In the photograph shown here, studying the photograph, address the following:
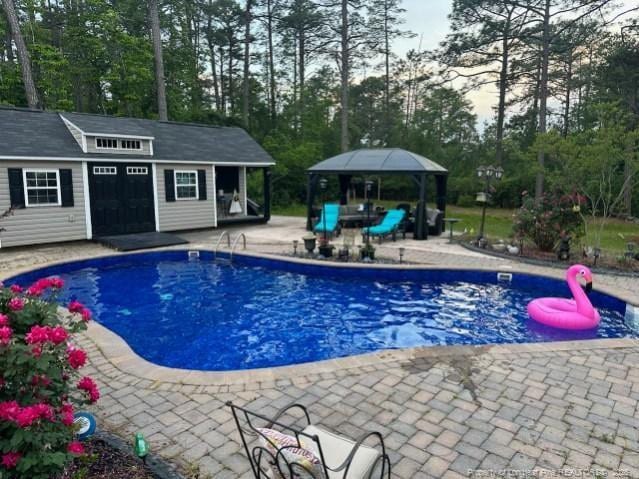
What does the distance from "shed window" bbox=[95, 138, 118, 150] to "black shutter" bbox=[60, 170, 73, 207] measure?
4.24 feet

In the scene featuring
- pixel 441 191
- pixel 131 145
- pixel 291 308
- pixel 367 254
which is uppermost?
pixel 131 145

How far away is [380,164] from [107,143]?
8.79 m

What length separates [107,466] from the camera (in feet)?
9.46

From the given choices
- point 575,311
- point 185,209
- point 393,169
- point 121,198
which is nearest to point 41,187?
point 121,198

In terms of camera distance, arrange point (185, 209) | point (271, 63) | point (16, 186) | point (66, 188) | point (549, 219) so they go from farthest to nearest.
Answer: point (271, 63) → point (185, 209) → point (66, 188) → point (16, 186) → point (549, 219)

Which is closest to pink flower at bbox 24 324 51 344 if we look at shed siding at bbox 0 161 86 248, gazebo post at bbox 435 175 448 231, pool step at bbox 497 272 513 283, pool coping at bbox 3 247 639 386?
pool coping at bbox 3 247 639 386

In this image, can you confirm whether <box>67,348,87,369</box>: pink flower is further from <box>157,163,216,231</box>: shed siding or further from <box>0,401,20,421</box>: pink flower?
<box>157,163,216,231</box>: shed siding

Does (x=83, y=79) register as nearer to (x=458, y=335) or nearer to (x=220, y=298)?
(x=220, y=298)

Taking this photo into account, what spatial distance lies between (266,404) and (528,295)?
6.76m

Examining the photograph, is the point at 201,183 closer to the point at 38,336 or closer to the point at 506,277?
the point at 506,277

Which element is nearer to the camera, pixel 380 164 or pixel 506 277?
pixel 506 277

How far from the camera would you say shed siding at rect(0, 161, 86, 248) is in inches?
438

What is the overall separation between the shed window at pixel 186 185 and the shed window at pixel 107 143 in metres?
2.17

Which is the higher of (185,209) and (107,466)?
(185,209)
